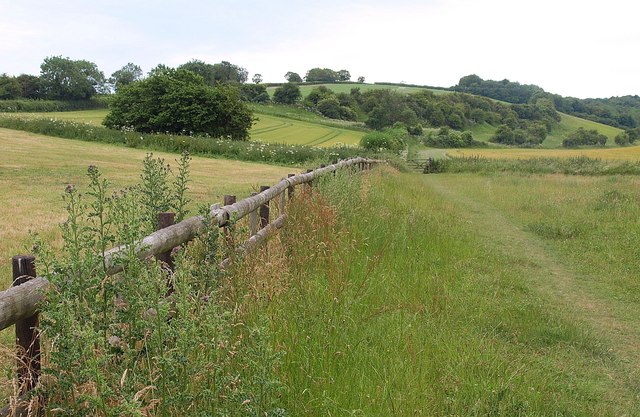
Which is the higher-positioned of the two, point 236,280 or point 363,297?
point 236,280

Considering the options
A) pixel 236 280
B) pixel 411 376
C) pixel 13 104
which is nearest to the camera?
pixel 411 376

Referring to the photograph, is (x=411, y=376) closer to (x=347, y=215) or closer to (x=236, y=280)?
(x=236, y=280)

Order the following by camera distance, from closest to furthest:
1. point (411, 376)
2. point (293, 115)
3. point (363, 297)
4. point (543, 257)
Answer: point (411, 376)
point (363, 297)
point (543, 257)
point (293, 115)

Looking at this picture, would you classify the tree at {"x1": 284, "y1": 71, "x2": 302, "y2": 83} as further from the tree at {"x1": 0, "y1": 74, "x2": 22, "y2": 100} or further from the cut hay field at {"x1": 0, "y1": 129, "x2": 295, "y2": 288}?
the cut hay field at {"x1": 0, "y1": 129, "x2": 295, "y2": 288}

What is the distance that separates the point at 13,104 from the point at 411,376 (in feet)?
269

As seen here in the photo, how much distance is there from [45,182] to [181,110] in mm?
39932

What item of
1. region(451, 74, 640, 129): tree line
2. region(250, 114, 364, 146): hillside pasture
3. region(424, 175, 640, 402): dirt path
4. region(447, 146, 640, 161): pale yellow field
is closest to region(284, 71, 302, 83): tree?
region(451, 74, 640, 129): tree line

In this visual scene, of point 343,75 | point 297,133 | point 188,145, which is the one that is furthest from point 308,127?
point 343,75

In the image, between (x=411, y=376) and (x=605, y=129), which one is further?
(x=605, y=129)

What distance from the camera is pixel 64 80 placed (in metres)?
93.8

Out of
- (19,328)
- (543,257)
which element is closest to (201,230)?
(19,328)

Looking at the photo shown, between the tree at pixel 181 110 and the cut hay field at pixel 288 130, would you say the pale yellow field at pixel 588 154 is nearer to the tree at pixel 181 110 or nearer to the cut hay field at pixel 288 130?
the cut hay field at pixel 288 130

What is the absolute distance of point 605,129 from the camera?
105 m

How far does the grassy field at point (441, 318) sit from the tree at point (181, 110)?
4684 cm
